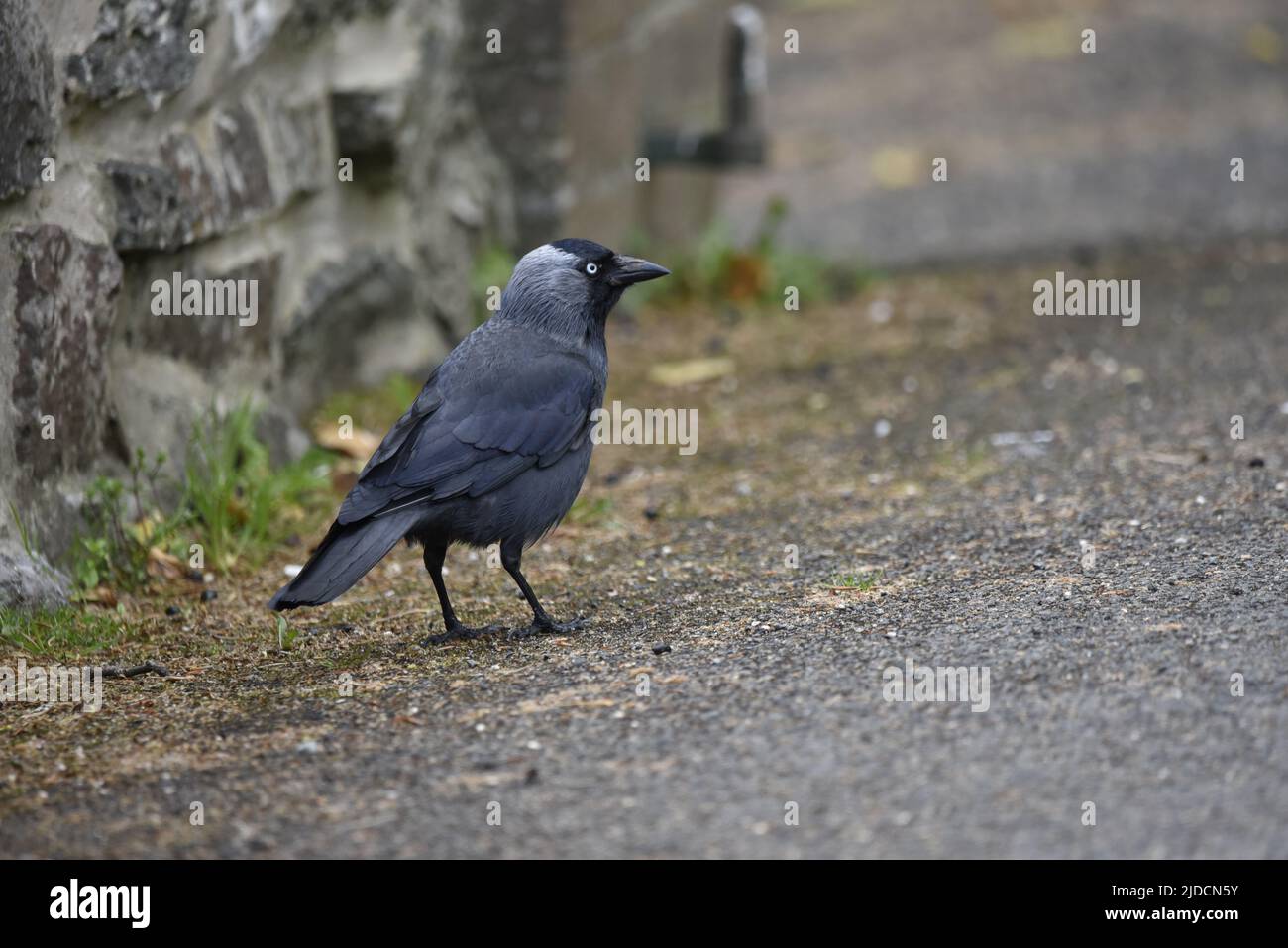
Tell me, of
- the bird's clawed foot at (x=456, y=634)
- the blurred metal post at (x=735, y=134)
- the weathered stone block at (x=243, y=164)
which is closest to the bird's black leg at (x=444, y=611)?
the bird's clawed foot at (x=456, y=634)

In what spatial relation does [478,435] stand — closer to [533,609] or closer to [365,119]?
[533,609]

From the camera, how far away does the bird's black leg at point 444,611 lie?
4.20 metres

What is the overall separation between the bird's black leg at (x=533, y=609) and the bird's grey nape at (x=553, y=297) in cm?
72

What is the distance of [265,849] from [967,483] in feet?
10.1

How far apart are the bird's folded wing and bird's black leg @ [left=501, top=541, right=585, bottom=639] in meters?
0.19

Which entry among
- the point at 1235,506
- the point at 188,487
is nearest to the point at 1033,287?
the point at 1235,506

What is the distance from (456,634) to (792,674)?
3.47 ft

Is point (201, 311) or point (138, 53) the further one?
point (201, 311)

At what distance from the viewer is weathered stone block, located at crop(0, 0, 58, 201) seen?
4.04 m

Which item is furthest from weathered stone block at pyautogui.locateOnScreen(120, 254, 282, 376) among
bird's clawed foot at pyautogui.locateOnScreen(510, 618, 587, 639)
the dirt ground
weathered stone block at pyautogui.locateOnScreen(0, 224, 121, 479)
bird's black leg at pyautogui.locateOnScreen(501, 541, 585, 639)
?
bird's clawed foot at pyautogui.locateOnScreen(510, 618, 587, 639)

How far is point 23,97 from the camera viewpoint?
4.10 metres

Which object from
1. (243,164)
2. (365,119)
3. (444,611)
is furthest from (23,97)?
(365,119)

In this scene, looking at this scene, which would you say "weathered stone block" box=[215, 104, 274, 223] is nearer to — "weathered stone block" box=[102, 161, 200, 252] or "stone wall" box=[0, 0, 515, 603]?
"stone wall" box=[0, 0, 515, 603]

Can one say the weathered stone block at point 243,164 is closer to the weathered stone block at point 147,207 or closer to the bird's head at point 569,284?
the weathered stone block at point 147,207
